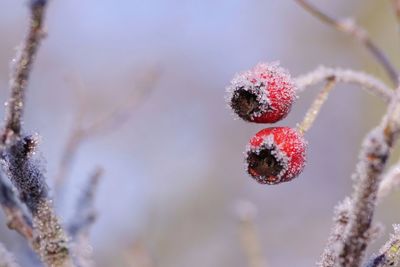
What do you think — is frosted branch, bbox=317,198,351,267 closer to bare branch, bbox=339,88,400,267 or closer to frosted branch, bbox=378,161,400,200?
bare branch, bbox=339,88,400,267

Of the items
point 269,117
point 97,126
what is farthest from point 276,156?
point 97,126

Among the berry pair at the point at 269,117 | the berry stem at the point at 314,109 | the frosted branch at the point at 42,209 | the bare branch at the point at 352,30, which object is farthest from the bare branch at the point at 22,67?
the bare branch at the point at 352,30

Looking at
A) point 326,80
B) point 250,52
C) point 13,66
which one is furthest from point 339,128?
point 13,66

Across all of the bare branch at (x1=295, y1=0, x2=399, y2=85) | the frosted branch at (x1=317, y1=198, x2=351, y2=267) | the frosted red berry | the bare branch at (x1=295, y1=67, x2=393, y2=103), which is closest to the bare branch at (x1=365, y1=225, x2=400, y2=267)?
the frosted branch at (x1=317, y1=198, x2=351, y2=267)

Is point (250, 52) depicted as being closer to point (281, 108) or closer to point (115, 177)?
point (115, 177)

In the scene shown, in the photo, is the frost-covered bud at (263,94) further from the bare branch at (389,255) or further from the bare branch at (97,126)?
the bare branch at (97,126)
